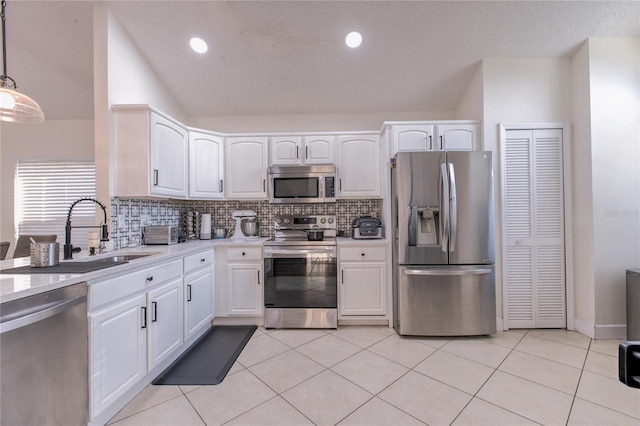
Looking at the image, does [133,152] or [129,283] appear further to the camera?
[133,152]

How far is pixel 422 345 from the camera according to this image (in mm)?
2457

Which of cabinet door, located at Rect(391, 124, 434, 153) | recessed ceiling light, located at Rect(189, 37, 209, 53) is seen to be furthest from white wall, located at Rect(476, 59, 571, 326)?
recessed ceiling light, located at Rect(189, 37, 209, 53)

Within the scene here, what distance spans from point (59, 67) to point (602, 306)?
593cm

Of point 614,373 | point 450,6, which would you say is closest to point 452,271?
point 614,373

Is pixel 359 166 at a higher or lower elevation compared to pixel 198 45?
lower

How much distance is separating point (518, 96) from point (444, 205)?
150 centimetres

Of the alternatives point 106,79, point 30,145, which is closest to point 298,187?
point 106,79

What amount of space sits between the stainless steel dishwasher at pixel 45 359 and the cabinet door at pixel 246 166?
2.01 metres

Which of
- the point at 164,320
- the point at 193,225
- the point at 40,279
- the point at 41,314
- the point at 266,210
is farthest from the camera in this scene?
the point at 266,210

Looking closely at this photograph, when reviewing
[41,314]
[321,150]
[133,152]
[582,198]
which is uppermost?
[321,150]

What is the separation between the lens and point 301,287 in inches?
111

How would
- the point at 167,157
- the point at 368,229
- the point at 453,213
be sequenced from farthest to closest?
the point at 368,229, the point at 167,157, the point at 453,213

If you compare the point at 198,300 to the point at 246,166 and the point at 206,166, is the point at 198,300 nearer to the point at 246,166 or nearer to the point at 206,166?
the point at 206,166

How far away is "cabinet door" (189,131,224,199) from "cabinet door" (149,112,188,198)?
0.31ft
